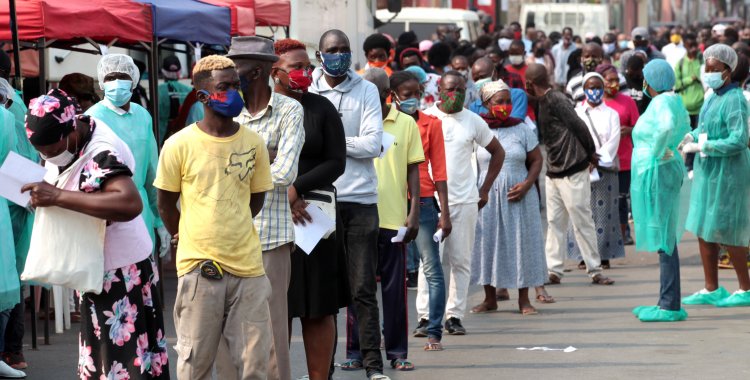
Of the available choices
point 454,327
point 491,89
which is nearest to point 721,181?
point 491,89

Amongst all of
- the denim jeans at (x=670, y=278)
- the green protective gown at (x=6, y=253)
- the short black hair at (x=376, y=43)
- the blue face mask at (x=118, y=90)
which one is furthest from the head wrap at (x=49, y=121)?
the short black hair at (x=376, y=43)

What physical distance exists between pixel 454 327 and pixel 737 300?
8.05 feet

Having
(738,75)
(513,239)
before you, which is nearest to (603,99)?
(738,75)

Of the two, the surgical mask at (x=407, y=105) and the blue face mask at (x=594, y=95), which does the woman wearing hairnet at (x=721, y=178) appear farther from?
the surgical mask at (x=407, y=105)

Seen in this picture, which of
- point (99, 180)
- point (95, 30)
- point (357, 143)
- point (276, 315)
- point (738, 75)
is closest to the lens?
point (99, 180)

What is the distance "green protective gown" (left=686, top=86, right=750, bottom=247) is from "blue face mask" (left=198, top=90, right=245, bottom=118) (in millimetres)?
5608

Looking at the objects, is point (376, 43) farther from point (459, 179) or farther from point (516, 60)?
point (516, 60)

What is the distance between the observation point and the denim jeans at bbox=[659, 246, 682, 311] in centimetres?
997

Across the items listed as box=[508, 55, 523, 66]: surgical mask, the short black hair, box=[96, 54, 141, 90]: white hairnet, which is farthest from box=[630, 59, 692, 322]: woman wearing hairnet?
box=[508, 55, 523, 66]: surgical mask

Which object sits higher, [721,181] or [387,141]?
[387,141]

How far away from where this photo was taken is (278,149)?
649 cm

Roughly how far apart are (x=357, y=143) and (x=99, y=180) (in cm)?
221

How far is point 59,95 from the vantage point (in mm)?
5707

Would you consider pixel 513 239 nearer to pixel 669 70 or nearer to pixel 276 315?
pixel 669 70
